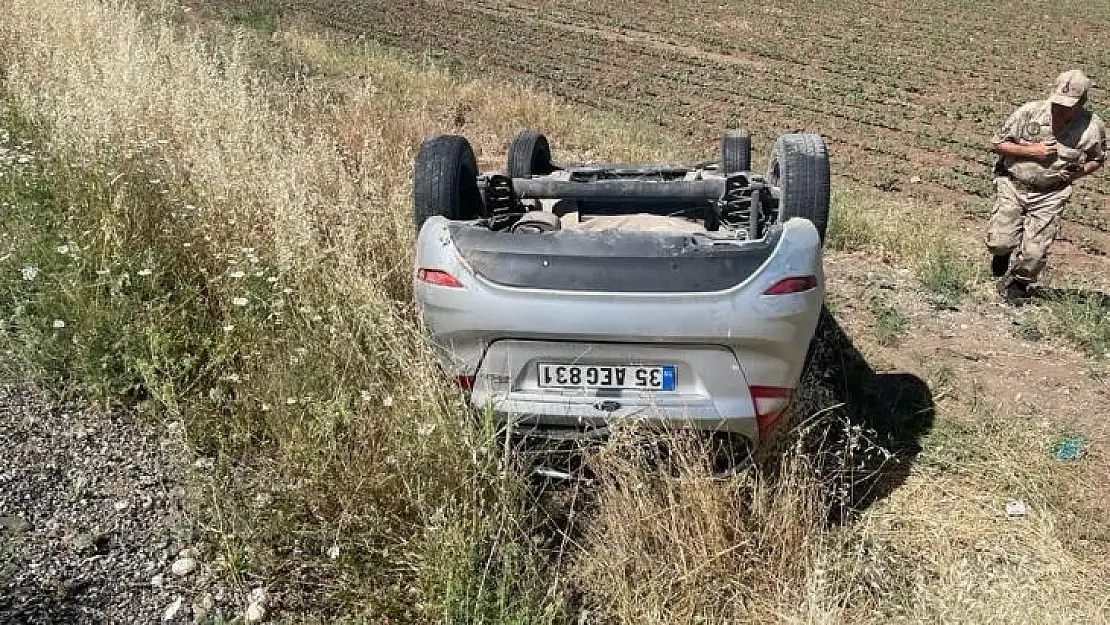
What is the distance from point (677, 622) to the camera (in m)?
2.77

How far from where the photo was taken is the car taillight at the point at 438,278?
3186 millimetres

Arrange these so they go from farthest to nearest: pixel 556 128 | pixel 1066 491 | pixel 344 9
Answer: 1. pixel 344 9
2. pixel 556 128
3. pixel 1066 491

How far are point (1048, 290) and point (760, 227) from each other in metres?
3.26

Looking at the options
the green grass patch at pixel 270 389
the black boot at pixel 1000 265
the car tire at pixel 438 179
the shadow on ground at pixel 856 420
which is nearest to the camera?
the green grass patch at pixel 270 389

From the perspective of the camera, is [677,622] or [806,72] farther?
[806,72]

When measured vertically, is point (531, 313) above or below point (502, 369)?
above

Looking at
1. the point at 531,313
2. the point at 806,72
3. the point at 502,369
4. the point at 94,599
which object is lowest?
the point at 806,72

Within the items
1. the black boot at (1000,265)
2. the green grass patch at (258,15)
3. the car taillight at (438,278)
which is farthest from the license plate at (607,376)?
the green grass patch at (258,15)

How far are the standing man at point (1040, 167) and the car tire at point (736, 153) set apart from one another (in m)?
1.70

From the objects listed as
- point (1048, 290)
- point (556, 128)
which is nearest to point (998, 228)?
point (1048, 290)

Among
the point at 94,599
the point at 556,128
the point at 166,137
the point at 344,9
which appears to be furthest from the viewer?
the point at 344,9

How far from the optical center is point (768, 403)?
3152 mm

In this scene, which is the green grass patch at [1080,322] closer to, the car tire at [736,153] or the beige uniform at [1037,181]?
the beige uniform at [1037,181]

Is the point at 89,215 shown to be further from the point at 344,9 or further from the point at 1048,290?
the point at 344,9
